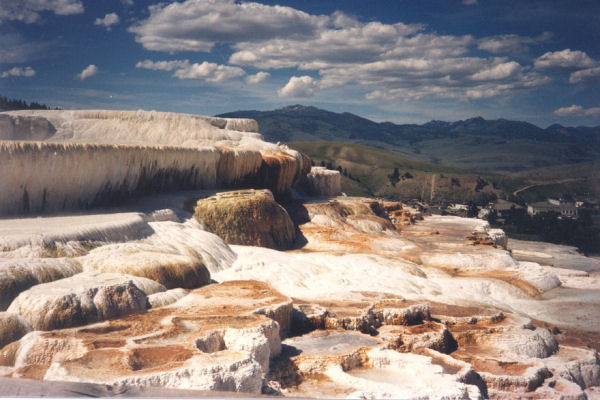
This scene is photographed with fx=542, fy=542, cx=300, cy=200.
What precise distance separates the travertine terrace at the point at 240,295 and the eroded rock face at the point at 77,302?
0.06ft

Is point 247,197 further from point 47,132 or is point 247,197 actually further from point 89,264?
point 47,132

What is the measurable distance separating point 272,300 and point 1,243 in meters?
4.10

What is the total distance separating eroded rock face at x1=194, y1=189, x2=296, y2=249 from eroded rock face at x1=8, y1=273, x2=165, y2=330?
7056mm

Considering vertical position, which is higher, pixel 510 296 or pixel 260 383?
pixel 260 383

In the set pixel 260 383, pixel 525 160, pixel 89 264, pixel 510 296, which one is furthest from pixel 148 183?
pixel 525 160

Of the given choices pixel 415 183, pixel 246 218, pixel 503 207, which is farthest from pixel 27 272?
pixel 415 183

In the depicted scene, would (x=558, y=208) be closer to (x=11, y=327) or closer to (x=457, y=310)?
(x=457, y=310)

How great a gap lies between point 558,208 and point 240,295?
37.3 metres

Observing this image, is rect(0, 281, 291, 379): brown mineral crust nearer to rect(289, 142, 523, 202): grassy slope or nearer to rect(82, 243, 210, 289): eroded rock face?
rect(82, 243, 210, 289): eroded rock face

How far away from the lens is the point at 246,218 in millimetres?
14867

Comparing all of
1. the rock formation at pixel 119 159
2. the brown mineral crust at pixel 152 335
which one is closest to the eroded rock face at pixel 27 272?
the brown mineral crust at pixel 152 335

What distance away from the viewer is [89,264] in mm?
8383

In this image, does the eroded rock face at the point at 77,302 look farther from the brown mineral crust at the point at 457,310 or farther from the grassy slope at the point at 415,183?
the grassy slope at the point at 415,183

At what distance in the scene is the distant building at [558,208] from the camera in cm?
3526
